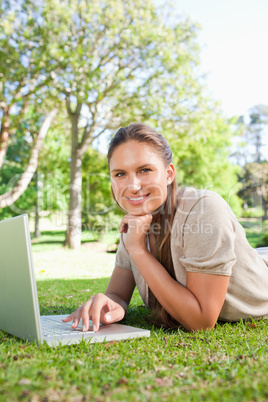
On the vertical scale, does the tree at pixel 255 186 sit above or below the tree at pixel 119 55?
below

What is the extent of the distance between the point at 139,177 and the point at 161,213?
A: 34 cm

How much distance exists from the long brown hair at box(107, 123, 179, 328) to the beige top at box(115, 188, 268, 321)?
0.25 ft

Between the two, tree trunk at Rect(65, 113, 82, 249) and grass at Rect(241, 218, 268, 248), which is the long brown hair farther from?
grass at Rect(241, 218, 268, 248)

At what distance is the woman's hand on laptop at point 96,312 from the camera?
2424 mm

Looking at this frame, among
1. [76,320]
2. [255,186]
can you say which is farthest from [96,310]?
[255,186]

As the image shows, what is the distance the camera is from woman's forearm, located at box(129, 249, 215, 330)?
8.20 feet

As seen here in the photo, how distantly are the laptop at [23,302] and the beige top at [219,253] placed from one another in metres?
0.58

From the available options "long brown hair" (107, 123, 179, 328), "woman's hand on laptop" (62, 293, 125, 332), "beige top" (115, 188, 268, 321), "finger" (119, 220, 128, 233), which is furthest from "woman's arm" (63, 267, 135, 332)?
"finger" (119, 220, 128, 233)

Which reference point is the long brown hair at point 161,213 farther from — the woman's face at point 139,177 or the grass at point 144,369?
the grass at point 144,369

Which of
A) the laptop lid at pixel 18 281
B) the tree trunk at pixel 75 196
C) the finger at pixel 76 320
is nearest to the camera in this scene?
the laptop lid at pixel 18 281

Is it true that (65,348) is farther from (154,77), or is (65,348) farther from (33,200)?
(33,200)

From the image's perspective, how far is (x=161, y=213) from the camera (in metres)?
2.95

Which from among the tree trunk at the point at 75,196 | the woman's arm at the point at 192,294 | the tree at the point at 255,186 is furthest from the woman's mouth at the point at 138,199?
the tree at the point at 255,186

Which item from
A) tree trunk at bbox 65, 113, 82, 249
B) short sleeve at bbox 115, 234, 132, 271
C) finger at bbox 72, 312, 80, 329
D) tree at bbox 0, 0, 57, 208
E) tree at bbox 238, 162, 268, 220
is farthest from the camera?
tree at bbox 238, 162, 268, 220
